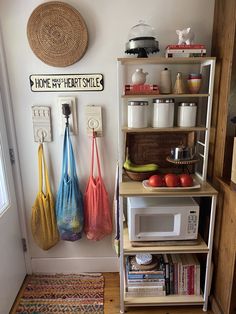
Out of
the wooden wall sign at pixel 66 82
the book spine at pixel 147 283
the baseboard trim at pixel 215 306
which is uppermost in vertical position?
the wooden wall sign at pixel 66 82

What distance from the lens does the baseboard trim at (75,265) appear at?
1968mm

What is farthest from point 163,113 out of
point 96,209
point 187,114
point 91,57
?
point 96,209

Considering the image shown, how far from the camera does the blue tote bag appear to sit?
67.6 inches

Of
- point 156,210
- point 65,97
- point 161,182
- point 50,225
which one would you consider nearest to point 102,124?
point 65,97

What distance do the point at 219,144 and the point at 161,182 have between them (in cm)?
44

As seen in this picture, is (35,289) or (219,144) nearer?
(219,144)

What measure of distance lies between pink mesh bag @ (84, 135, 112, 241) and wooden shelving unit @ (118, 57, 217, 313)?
178 millimetres

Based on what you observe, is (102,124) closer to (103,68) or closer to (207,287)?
(103,68)

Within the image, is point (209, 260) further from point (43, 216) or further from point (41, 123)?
point (41, 123)

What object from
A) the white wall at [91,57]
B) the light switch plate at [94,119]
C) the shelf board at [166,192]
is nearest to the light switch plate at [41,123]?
the white wall at [91,57]

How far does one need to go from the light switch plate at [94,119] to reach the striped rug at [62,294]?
119 centimetres

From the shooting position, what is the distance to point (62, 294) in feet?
5.84

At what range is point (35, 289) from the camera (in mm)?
1837

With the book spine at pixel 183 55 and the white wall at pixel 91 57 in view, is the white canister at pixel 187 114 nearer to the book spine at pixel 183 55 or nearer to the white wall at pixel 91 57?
the book spine at pixel 183 55
